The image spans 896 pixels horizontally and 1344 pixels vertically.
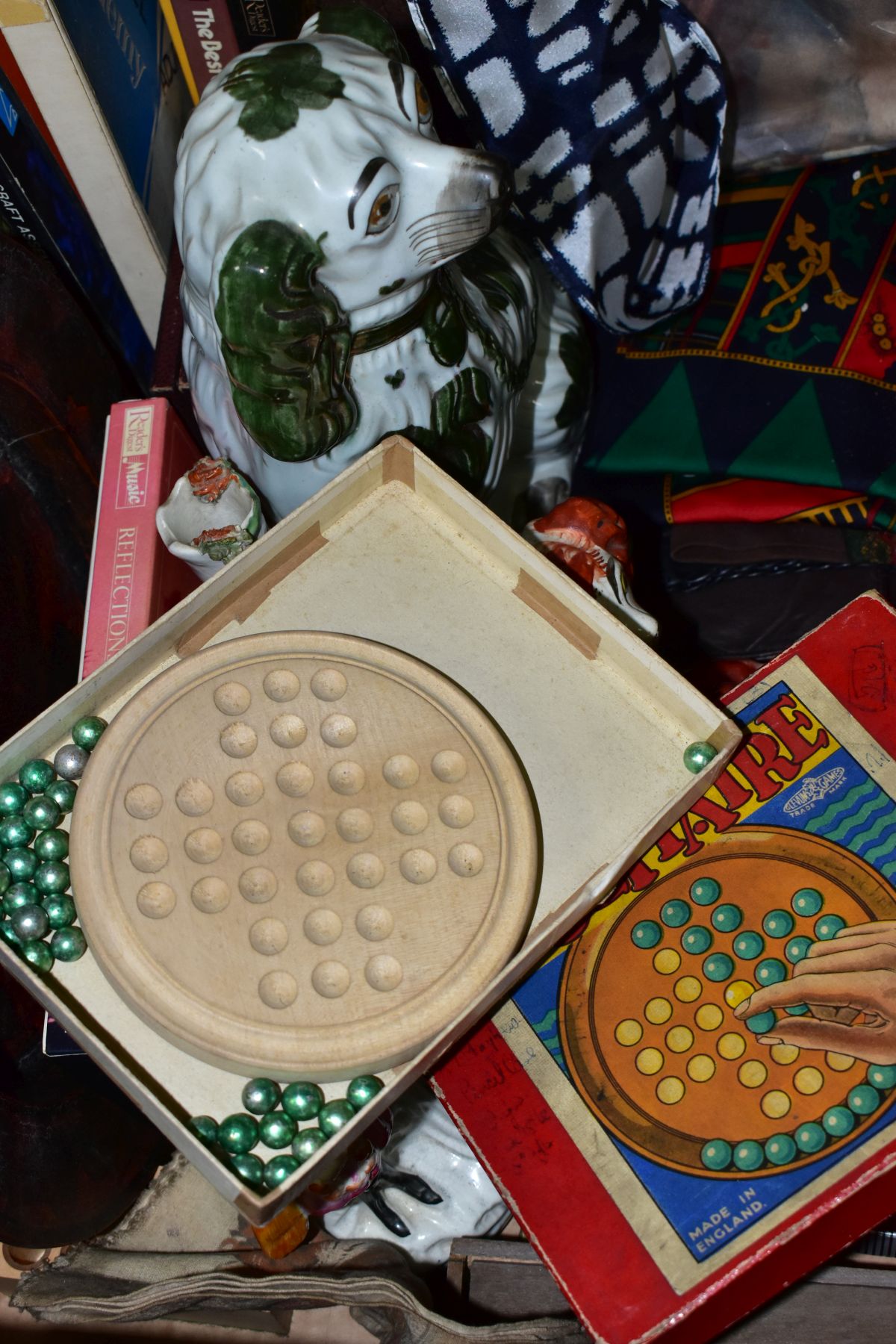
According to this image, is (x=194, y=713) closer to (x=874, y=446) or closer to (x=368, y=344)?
(x=368, y=344)

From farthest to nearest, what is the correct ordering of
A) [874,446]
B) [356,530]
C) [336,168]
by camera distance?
[874,446], [356,530], [336,168]

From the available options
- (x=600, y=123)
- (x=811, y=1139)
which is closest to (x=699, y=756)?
(x=811, y=1139)

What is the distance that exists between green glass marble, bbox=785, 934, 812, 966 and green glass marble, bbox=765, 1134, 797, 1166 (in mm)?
87

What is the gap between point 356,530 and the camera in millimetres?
633

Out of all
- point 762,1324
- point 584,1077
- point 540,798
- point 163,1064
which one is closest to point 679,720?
point 540,798

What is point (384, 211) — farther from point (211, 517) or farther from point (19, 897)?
point (19, 897)

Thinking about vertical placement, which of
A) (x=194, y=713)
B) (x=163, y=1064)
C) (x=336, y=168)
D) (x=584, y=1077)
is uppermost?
(x=336, y=168)

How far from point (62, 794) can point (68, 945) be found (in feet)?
0.25

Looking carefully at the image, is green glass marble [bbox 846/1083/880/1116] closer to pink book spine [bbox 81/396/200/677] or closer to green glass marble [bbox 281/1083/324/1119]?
green glass marble [bbox 281/1083/324/1119]

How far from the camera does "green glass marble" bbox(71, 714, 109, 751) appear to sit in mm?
580

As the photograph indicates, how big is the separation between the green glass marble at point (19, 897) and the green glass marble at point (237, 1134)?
0.47 feet

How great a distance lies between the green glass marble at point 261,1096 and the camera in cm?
51

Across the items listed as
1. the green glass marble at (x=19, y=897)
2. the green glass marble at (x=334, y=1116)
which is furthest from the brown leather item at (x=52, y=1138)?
the green glass marble at (x=334, y=1116)

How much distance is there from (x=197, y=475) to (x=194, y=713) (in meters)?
0.17
